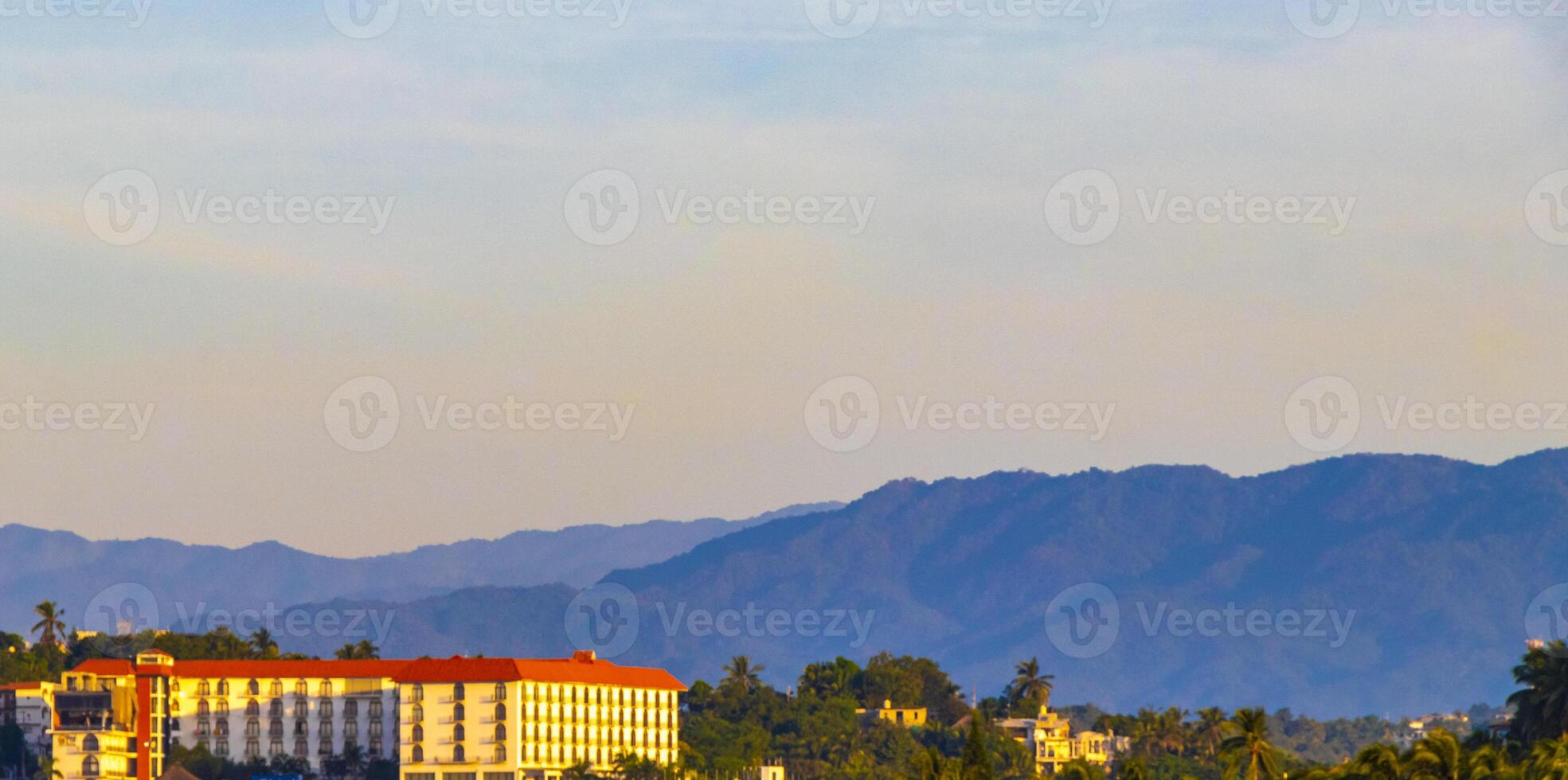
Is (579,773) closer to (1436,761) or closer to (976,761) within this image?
(976,761)

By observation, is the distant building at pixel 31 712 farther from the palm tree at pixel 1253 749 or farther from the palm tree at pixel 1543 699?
the palm tree at pixel 1543 699

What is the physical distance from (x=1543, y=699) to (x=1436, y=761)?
3076 centimetres

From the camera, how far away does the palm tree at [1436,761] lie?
110m

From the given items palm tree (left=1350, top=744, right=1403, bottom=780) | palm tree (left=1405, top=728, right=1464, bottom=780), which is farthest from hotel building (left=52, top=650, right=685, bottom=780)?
palm tree (left=1405, top=728, right=1464, bottom=780)

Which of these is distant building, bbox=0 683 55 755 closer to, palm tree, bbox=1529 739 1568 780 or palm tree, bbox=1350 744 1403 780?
palm tree, bbox=1350 744 1403 780

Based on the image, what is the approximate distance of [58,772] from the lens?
597ft

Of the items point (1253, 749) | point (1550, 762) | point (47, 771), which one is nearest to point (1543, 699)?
point (1253, 749)

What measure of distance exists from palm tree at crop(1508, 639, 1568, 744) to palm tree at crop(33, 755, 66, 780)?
3956 inches

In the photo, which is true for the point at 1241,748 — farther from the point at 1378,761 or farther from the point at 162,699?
the point at 162,699

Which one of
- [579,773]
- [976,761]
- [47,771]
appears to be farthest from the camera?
[579,773]

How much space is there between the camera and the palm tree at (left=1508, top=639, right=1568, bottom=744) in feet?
446

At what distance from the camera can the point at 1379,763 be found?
4437 inches

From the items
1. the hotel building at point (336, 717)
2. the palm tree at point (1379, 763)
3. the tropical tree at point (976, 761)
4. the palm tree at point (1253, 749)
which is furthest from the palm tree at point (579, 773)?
the palm tree at point (1379, 763)

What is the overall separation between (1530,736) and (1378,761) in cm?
2884
